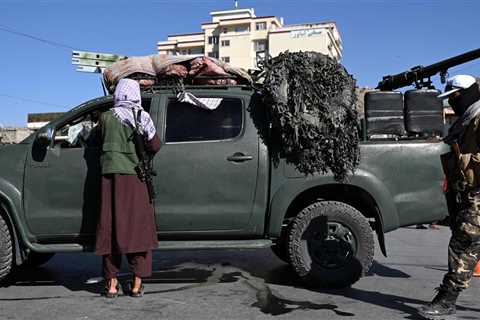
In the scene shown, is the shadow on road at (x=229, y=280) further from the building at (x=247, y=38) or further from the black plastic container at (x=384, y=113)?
the building at (x=247, y=38)

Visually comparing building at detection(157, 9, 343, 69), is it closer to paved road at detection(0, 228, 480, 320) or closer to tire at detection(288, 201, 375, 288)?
paved road at detection(0, 228, 480, 320)

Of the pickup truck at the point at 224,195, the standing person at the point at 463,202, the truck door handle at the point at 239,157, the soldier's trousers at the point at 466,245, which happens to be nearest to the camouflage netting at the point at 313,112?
the pickup truck at the point at 224,195

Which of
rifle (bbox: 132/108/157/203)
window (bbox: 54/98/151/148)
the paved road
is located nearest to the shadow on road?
the paved road

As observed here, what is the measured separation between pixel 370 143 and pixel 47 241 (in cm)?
330

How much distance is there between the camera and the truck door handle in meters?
4.81

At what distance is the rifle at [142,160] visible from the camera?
4605 mm

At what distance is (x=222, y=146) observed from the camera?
4.85 m

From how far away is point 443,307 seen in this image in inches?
154

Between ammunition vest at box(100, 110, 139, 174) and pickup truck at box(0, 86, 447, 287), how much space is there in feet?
0.87

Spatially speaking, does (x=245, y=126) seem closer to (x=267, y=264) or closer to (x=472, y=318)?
(x=267, y=264)

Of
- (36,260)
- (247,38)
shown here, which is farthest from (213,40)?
(36,260)

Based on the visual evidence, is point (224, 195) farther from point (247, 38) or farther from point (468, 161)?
point (247, 38)

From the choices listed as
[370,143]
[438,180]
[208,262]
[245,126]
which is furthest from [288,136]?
[208,262]

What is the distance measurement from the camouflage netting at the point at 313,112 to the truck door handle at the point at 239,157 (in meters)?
0.36
